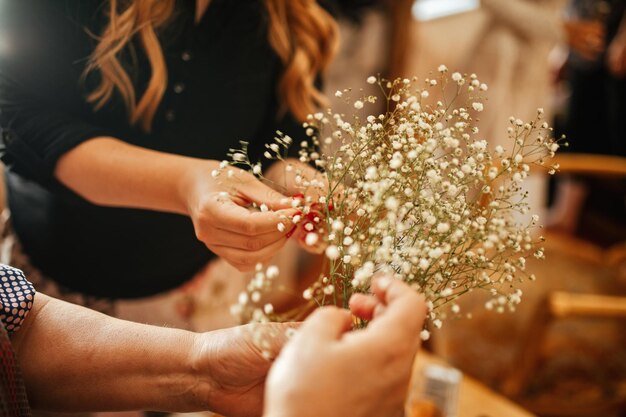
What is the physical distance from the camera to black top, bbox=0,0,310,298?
924mm

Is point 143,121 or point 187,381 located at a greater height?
point 143,121

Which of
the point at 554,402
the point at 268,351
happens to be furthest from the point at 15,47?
the point at 554,402

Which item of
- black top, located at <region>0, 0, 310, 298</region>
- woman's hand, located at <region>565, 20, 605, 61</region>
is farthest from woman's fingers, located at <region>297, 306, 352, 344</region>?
woman's hand, located at <region>565, 20, 605, 61</region>

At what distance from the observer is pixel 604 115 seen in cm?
373

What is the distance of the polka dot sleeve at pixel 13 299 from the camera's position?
0.75 m

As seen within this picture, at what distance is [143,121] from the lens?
3.36 feet

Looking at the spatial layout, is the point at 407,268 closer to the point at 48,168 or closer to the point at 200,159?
the point at 200,159

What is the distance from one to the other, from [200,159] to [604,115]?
11.9 ft

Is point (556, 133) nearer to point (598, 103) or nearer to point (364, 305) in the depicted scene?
point (598, 103)

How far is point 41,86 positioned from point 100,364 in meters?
0.52

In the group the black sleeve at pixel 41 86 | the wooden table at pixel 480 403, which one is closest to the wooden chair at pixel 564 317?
the wooden table at pixel 480 403

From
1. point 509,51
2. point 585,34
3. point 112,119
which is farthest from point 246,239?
point 585,34

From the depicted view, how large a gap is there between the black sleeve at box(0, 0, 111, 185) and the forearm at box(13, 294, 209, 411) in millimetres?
300

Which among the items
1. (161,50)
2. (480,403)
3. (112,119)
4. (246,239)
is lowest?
(480,403)
